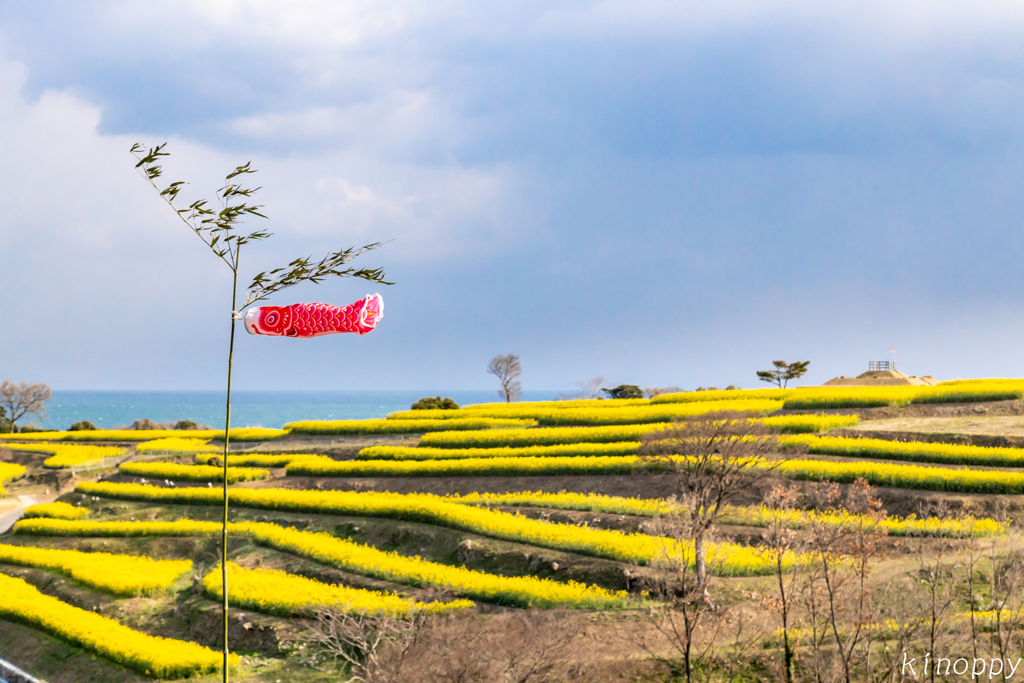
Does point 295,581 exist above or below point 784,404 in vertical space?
below

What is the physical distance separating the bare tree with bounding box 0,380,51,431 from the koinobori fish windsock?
9225cm

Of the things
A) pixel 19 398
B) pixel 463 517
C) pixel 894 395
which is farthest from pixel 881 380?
pixel 19 398

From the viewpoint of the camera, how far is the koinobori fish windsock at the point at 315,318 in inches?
332

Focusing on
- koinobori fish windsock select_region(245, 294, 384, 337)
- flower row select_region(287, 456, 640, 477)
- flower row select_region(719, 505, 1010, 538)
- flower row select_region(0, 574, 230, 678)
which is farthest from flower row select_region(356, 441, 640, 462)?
koinobori fish windsock select_region(245, 294, 384, 337)

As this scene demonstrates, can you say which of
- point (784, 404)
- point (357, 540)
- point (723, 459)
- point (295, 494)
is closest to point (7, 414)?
point (295, 494)

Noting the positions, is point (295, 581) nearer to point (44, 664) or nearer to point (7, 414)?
point (44, 664)

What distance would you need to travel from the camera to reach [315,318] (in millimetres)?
8508

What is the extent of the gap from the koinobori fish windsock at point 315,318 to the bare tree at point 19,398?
92248mm

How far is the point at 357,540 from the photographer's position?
27.2m

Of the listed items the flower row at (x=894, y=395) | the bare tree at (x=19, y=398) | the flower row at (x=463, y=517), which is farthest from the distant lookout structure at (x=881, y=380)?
the bare tree at (x=19, y=398)

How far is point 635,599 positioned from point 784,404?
80.3 ft

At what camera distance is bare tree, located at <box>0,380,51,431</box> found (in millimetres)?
84188

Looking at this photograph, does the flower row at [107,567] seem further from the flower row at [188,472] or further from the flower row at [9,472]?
the flower row at [9,472]

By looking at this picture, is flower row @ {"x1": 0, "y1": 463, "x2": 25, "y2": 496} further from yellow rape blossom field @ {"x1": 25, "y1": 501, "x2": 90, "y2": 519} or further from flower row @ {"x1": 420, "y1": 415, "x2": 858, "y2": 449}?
flower row @ {"x1": 420, "y1": 415, "x2": 858, "y2": 449}
